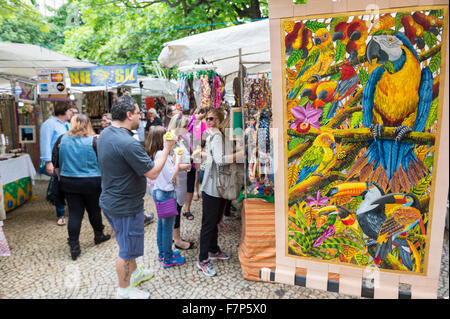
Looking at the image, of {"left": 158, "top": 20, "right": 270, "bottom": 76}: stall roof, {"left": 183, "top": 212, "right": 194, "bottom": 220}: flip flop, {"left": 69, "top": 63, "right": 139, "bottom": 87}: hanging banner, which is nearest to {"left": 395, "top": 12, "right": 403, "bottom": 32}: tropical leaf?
{"left": 158, "top": 20, "right": 270, "bottom": 76}: stall roof

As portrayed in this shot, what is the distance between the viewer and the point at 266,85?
3.25 m

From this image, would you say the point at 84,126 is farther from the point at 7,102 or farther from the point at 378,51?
the point at 7,102

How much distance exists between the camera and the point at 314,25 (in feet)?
4.07

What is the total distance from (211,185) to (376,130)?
188 cm

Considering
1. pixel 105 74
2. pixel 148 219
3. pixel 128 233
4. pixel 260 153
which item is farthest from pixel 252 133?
pixel 105 74

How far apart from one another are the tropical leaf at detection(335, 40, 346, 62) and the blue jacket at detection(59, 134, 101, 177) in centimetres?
312

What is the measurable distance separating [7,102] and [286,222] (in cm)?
840

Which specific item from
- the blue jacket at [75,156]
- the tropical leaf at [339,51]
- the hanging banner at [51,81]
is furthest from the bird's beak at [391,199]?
the hanging banner at [51,81]

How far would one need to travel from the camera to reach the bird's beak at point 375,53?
1186 millimetres

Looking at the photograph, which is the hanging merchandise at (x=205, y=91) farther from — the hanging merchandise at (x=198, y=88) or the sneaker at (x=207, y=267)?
the sneaker at (x=207, y=267)

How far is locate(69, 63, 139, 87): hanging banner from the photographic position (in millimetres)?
4996

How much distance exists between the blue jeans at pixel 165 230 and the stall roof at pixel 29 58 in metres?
3.46

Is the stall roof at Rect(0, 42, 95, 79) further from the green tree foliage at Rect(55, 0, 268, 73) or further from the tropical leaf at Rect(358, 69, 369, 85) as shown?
the tropical leaf at Rect(358, 69, 369, 85)
